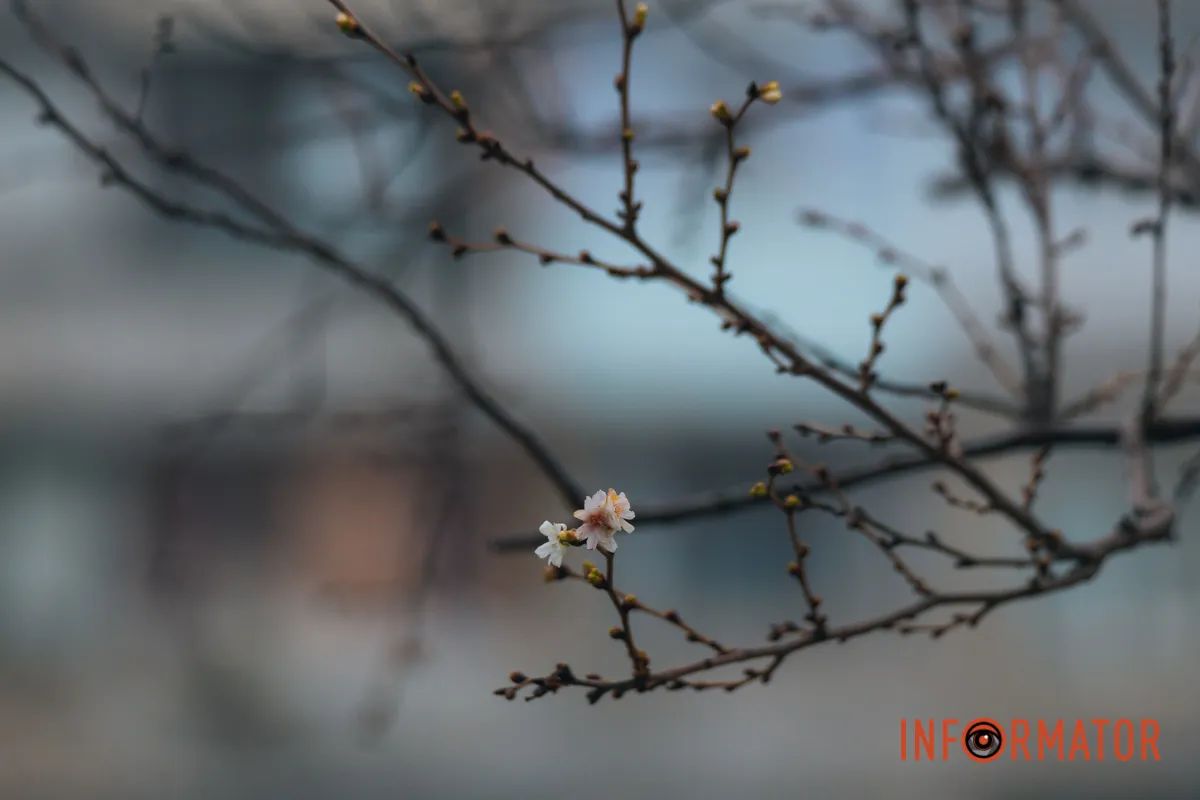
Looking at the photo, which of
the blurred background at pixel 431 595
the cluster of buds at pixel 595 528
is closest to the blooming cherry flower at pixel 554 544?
the cluster of buds at pixel 595 528

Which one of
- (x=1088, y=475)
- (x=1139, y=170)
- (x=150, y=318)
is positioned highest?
(x=150, y=318)

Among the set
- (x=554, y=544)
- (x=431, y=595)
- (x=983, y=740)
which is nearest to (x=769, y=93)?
(x=554, y=544)

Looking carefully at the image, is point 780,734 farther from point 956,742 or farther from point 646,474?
point 956,742

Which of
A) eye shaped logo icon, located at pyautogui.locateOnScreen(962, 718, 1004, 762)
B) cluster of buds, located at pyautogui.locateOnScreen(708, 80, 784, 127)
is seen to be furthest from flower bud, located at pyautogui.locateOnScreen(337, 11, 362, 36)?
eye shaped logo icon, located at pyautogui.locateOnScreen(962, 718, 1004, 762)

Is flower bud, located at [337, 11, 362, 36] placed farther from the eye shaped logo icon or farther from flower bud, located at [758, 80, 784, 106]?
the eye shaped logo icon

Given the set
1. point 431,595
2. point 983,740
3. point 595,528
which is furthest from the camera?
point 431,595

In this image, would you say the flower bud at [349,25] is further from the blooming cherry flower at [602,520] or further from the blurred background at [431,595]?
the blurred background at [431,595]

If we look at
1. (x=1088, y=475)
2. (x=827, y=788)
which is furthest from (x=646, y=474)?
(x=1088, y=475)

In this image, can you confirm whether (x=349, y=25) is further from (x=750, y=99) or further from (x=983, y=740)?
(x=983, y=740)

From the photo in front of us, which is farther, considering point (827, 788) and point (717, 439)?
point (717, 439)
